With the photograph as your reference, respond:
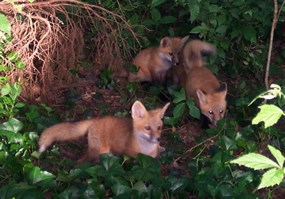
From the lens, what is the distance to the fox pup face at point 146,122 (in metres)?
5.02

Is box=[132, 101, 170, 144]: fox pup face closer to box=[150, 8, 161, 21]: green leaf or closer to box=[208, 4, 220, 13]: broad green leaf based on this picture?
box=[208, 4, 220, 13]: broad green leaf

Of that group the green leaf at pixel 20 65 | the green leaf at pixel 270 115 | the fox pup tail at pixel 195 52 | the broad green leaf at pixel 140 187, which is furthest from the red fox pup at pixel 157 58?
the green leaf at pixel 270 115

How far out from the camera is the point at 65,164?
15.5 ft

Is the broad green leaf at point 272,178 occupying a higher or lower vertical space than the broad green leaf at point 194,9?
higher

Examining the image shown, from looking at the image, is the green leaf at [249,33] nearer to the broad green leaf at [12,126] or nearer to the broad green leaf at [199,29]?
the broad green leaf at [199,29]

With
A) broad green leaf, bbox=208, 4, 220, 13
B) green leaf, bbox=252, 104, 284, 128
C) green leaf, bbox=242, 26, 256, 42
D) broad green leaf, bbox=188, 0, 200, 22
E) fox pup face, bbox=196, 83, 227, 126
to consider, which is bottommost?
fox pup face, bbox=196, 83, 227, 126

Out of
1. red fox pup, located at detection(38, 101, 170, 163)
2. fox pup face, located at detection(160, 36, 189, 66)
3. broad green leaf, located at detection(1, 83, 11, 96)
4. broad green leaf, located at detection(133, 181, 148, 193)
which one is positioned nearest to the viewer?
broad green leaf, located at detection(133, 181, 148, 193)

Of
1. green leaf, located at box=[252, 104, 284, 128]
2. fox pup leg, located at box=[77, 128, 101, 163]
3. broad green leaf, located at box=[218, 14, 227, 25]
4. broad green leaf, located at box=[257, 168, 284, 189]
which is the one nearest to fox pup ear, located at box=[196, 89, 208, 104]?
broad green leaf, located at box=[218, 14, 227, 25]

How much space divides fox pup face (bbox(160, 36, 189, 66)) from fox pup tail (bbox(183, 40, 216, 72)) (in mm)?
176

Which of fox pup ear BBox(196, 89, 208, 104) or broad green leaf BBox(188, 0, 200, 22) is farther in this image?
fox pup ear BBox(196, 89, 208, 104)

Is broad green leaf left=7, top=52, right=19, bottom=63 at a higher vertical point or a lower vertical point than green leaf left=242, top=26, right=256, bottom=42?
higher

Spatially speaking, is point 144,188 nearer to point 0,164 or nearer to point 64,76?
point 0,164

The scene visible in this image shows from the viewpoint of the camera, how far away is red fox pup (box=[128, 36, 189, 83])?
6.94 meters

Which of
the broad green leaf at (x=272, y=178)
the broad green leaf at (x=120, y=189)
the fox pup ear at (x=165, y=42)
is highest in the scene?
the broad green leaf at (x=272, y=178)
